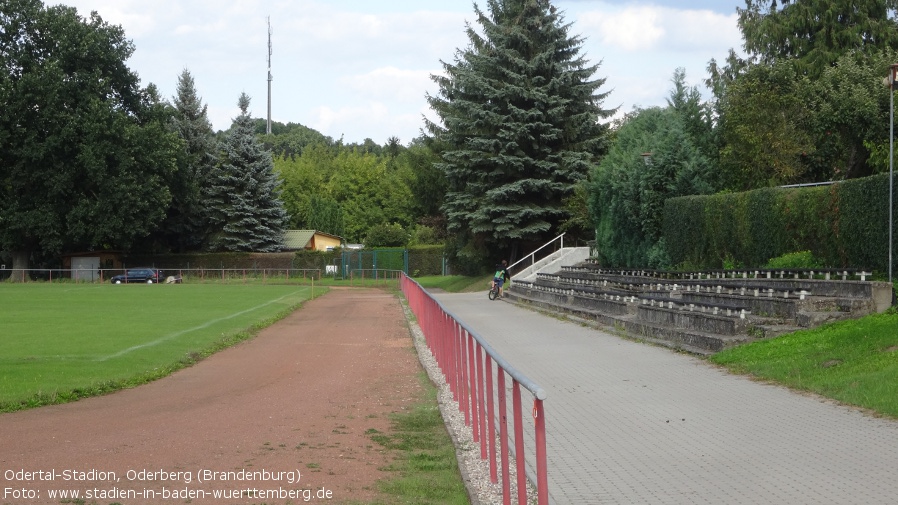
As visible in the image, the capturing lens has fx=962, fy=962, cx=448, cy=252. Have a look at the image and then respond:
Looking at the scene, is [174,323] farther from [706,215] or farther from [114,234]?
[114,234]

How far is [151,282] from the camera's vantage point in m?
66.2

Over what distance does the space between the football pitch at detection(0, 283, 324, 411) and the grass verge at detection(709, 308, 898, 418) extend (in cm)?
973

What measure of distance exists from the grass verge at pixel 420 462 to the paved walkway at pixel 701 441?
35.0 inches

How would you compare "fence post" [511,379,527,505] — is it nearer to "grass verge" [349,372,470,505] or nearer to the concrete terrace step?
"grass verge" [349,372,470,505]

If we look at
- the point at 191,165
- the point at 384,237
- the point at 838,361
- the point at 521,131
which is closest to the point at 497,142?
the point at 521,131

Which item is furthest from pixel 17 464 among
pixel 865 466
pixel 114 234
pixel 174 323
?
pixel 114 234

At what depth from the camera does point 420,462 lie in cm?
891

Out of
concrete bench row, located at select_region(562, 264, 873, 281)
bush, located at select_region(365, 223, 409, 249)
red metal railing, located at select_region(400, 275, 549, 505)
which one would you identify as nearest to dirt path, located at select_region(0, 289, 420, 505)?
red metal railing, located at select_region(400, 275, 549, 505)

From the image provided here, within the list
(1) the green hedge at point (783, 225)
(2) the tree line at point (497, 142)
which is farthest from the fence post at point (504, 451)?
(2) the tree line at point (497, 142)

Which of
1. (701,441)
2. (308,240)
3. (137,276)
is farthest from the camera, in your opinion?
(308,240)

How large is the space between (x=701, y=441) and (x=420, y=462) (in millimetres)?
2793

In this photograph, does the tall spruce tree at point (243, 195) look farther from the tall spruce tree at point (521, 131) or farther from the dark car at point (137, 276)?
the tall spruce tree at point (521, 131)

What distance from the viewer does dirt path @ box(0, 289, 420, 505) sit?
7.83 m

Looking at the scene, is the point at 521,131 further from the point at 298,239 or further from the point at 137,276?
the point at 298,239
